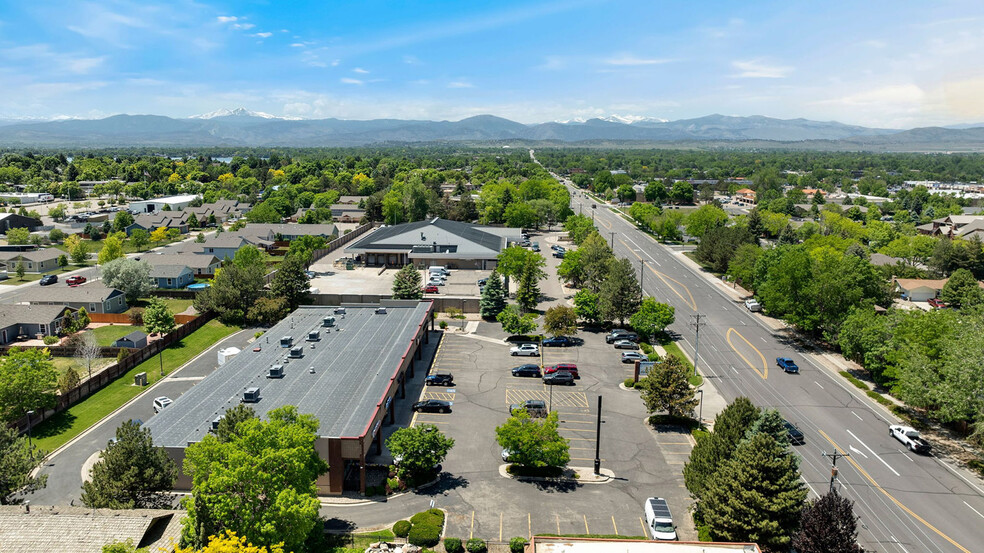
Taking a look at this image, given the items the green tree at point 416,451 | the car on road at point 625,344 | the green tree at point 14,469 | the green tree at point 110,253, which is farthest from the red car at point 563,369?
the green tree at point 110,253

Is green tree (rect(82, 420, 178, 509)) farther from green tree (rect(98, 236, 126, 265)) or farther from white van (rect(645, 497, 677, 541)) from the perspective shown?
green tree (rect(98, 236, 126, 265))

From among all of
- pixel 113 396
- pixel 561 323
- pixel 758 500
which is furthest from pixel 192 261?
pixel 758 500

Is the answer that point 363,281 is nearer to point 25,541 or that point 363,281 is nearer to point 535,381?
point 535,381

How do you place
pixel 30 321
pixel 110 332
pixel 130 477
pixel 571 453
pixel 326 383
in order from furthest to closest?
1. pixel 110 332
2. pixel 30 321
3. pixel 326 383
4. pixel 571 453
5. pixel 130 477

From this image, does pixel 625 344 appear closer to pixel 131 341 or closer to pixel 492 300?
pixel 492 300

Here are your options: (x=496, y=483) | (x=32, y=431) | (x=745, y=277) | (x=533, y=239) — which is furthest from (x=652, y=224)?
(x=32, y=431)

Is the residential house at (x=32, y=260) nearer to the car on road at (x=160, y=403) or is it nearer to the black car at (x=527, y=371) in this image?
the car on road at (x=160, y=403)
